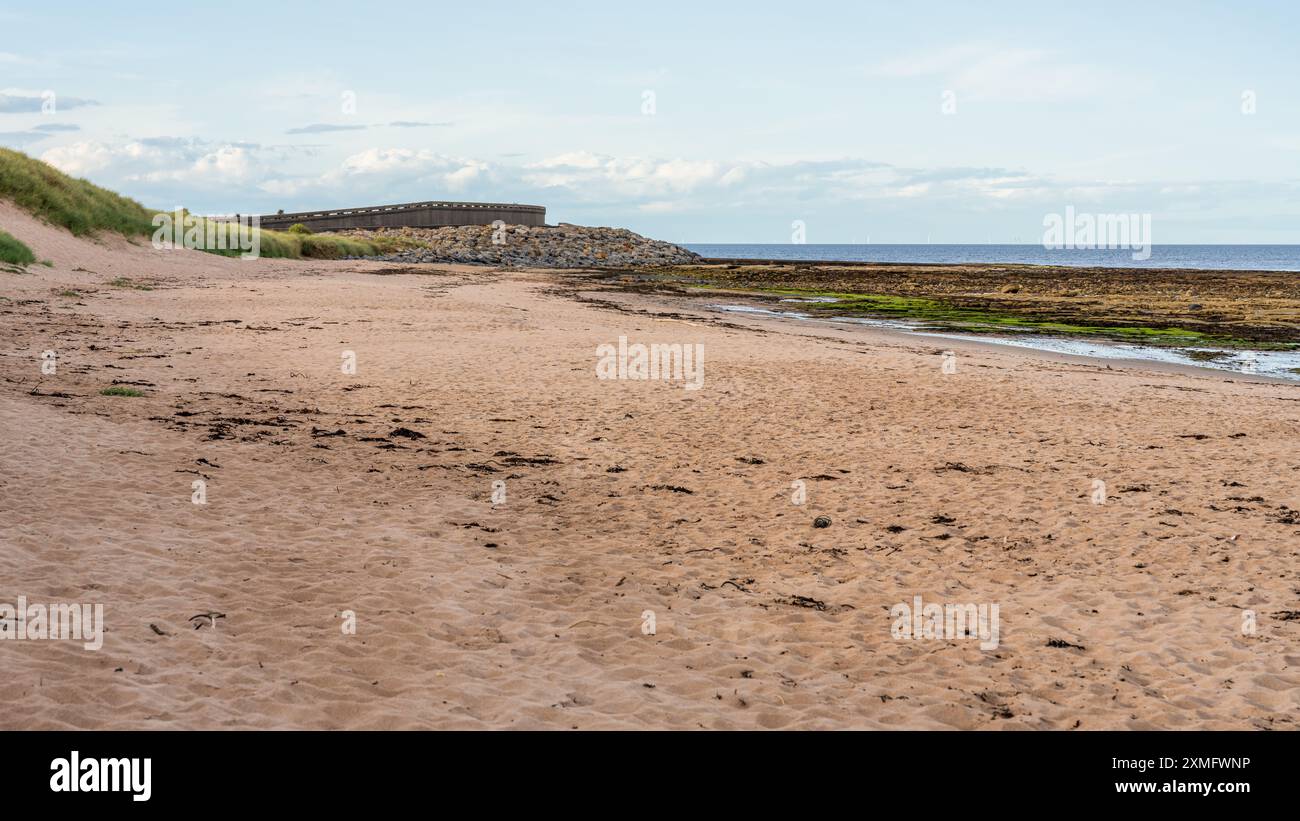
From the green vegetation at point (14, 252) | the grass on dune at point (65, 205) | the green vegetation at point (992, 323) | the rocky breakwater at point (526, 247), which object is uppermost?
the rocky breakwater at point (526, 247)

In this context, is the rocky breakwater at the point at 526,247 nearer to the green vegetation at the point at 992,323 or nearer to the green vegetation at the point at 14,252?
the green vegetation at the point at 992,323

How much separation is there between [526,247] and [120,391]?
6476cm

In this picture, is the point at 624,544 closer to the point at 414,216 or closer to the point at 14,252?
the point at 14,252

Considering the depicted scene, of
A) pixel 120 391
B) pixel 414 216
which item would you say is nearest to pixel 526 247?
pixel 414 216

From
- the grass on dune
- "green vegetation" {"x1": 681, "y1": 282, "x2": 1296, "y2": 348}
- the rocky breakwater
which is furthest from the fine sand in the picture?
the rocky breakwater

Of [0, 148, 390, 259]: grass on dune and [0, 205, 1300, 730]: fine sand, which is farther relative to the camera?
[0, 148, 390, 259]: grass on dune

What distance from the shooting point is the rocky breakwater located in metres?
71.3

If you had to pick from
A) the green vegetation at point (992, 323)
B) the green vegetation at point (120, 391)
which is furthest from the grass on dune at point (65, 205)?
the green vegetation at point (992, 323)

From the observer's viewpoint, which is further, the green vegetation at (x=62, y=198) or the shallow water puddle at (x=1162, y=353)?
the green vegetation at (x=62, y=198)

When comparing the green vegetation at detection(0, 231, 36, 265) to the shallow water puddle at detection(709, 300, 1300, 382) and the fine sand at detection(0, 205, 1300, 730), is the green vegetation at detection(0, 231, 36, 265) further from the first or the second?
the shallow water puddle at detection(709, 300, 1300, 382)

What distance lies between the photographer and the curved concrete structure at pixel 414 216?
79.1m

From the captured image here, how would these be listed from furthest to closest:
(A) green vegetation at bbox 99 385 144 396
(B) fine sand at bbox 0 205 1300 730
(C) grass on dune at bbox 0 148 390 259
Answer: (C) grass on dune at bbox 0 148 390 259 → (A) green vegetation at bbox 99 385 144 396 → (B) fine sand at bbox 0 205 1300 730

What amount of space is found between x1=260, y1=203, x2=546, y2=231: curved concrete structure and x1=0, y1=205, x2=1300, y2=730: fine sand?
6339cm

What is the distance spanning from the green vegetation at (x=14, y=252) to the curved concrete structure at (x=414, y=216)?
46070 millimetres
